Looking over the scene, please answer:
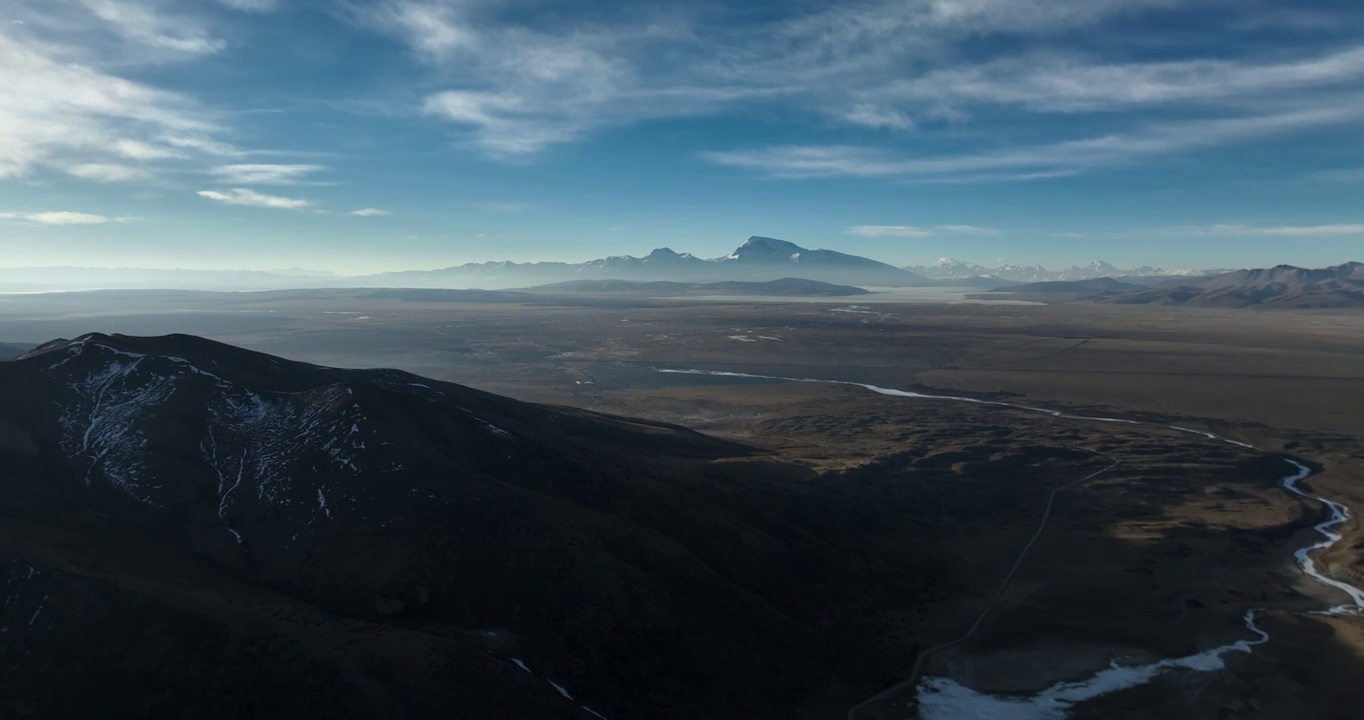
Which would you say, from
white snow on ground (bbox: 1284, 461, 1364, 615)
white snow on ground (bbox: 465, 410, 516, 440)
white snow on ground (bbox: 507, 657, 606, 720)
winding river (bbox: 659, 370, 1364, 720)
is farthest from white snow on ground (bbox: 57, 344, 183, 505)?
white snow on ground (bbox: 1284, 461, 1364, 615)

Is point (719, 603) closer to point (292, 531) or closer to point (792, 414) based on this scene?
point (292, 531)

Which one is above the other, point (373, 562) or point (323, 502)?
point (323, 502)

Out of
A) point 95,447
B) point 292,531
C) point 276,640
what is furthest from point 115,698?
point 95,447

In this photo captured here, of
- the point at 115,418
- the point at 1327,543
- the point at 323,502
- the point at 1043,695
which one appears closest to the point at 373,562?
the point at 323,502

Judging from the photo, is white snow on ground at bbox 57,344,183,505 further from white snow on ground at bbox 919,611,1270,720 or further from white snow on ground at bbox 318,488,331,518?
white snow on ground at bbox 919,611,1270,720

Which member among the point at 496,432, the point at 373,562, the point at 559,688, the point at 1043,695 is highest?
the point at 496,432

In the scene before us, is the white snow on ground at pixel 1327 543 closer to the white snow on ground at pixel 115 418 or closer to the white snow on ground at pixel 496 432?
the white snow on ground at pixel 496 432

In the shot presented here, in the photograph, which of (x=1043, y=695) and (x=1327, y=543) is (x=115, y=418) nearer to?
(x=1043, y=695)

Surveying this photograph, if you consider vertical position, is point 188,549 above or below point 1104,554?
above
